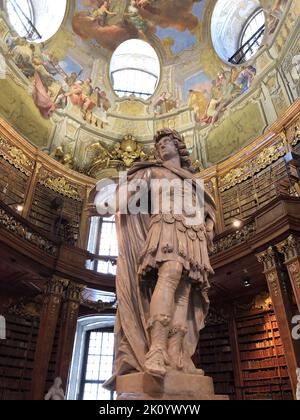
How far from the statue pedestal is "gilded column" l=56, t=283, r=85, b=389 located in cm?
662

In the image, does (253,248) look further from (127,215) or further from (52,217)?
(52,217)

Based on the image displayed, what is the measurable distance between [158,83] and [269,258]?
10.2m

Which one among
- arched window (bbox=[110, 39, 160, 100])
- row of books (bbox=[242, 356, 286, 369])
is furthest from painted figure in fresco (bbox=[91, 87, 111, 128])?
row of books (bbox=[242, 356, 286, 369])

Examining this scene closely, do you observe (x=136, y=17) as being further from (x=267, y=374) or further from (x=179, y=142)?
(x=267, y=374)

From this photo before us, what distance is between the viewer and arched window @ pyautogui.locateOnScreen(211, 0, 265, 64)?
12.3 metres

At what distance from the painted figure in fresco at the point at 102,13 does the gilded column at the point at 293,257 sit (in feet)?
39.7

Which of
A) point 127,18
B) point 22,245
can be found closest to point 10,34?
point 127,18

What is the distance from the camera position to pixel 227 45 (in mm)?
13141

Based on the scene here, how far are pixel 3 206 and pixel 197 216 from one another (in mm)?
6267

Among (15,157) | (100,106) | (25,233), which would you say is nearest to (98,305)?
(25,233)

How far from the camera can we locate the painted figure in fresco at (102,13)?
1357cm

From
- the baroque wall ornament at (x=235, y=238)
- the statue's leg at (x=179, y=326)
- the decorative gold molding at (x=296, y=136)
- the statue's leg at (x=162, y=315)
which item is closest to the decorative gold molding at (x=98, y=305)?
the baroque wall ornament at (x=235, y=238)

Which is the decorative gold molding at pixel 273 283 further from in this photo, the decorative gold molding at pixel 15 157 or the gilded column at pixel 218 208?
the decorative gold molding at pixel 15 157

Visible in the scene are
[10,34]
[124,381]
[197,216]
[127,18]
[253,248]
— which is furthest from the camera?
[127,18]
